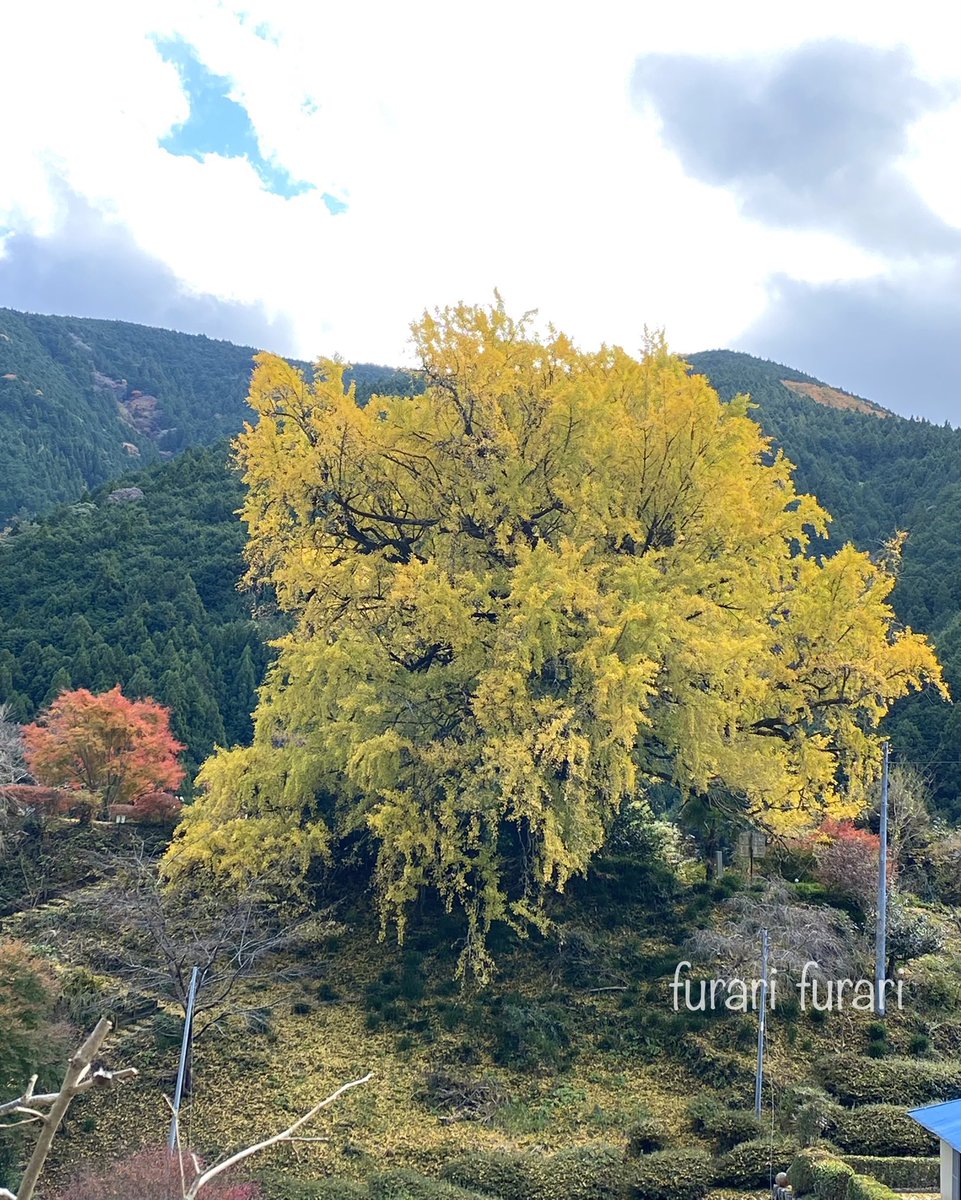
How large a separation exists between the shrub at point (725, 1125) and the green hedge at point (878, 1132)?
82 cm

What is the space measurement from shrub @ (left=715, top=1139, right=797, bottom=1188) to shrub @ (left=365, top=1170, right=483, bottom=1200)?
253cm

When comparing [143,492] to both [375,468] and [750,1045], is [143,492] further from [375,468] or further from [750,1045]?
[750,1045]

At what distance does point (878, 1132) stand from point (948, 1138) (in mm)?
2540

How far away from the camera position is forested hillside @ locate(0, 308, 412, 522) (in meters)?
79.4

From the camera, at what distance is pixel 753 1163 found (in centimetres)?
1013

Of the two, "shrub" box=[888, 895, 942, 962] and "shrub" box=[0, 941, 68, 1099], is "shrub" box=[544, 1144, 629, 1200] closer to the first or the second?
"shrub" box=[0, 941, 68, 1099]

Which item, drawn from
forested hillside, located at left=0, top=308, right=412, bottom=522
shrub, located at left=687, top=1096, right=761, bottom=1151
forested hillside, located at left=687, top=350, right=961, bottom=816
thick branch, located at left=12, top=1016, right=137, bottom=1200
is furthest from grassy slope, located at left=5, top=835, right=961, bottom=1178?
forested hillside, located at left=0, top=308, right=412, bottom=522

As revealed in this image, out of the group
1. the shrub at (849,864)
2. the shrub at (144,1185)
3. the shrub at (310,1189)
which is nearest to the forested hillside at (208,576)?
the shrub at (849,864)

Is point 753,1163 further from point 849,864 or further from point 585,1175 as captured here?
point 849,864

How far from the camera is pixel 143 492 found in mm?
47875

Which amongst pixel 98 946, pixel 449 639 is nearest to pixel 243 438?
pixel 449 639

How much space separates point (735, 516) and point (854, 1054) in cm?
723

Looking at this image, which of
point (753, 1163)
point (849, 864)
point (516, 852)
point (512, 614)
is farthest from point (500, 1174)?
point (849, 864)

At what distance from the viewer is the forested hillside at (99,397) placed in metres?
79.4
